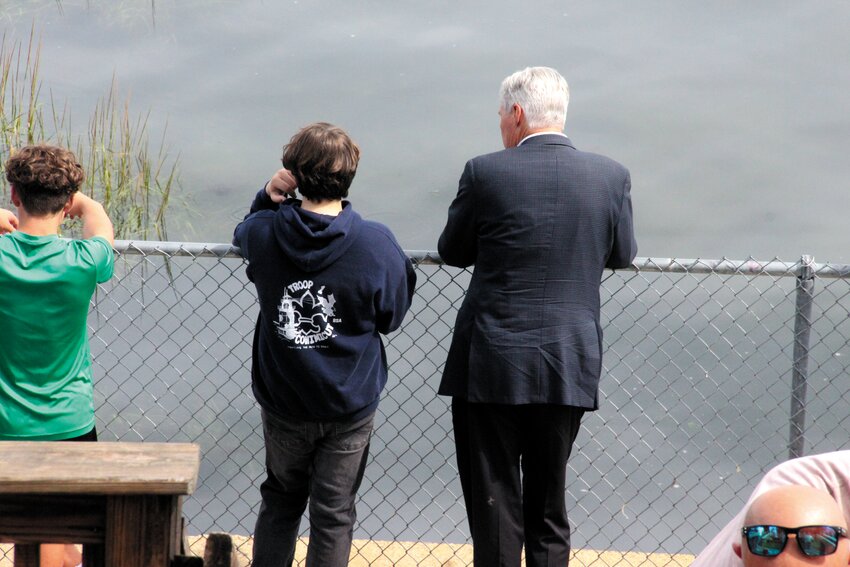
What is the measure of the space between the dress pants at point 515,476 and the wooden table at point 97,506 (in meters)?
1.08

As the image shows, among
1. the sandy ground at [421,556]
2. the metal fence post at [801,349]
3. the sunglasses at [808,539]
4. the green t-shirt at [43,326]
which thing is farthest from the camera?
the sandy ground at [421,556]

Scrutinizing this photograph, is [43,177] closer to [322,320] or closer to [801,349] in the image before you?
[322,320]

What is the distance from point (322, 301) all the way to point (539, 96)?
83 cm

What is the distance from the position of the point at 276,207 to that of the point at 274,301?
0.34 metres

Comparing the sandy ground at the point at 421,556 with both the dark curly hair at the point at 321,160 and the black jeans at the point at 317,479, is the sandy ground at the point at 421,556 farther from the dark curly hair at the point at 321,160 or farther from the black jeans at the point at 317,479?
the dark curly hair at the point at 321,160

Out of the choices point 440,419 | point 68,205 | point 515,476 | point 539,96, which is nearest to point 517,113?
point 539,96

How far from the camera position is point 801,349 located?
140 inches

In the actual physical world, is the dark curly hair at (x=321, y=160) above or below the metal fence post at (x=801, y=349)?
above

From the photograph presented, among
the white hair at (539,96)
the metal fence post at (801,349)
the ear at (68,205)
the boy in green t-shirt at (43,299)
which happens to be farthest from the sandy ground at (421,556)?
the white hair at (539,96)

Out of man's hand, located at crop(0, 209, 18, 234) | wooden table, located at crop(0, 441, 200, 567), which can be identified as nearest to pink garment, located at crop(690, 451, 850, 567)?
wooden table, located at crop(0, 441, 200, 567)

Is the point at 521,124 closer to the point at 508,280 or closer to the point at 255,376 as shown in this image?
the point at 508,280

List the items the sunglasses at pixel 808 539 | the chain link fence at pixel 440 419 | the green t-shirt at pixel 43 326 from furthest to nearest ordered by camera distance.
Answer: the chain link fence at pixel 440 419 → the green t-shirt at pixel 43 326 → the sunglasses at pixel 808 539

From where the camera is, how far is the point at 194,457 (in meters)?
2.21

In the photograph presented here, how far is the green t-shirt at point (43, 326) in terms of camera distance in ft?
9.22
